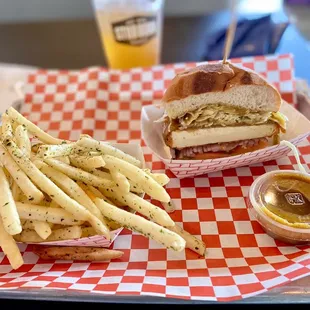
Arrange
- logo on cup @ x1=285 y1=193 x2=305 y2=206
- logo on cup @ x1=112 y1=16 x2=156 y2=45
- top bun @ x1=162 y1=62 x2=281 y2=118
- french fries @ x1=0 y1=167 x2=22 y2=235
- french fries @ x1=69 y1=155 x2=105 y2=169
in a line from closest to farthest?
french fries @ x1=0 y1=167 x2=22 y2=235 < french fries @ x1=69 y1=155 x2=105 y2=169 < logo on cup @ x1=285 y1=193 x2=305 y2=206 < top bun @ x1=162 y1=62 x2=281 y2=118 < logo on cup @ x1=112 y1=16 x2=156 y2=45

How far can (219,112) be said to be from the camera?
5.94ft

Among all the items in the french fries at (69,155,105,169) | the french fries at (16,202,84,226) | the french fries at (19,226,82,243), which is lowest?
the french fries at (19,226,82,243)

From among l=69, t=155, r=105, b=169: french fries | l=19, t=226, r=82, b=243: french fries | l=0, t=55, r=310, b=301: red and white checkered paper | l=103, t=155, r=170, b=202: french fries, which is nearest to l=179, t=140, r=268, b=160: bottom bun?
l=0, t=55, r=310, b=301: red and white checkered paper

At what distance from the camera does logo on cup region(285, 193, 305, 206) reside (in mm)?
1606

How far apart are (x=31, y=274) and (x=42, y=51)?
2371mm

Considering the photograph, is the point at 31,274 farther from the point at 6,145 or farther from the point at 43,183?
the point at 6,145

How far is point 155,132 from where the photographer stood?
201 cm

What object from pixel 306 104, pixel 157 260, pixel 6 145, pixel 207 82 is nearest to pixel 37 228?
pixel 6 145

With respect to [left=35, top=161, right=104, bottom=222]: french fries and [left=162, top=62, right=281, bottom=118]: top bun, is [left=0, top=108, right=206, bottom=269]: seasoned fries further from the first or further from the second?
[left=162, top=62, right=281, bottom=118]: top bun

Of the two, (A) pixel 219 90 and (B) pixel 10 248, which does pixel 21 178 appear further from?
(A) pixel 219 90

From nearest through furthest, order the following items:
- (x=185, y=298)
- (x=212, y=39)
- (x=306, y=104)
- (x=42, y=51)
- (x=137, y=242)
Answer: (x=185, y=298), (x=137, y=242), (x=306, y=104), (x=212, y=39), (x=42, y=51)

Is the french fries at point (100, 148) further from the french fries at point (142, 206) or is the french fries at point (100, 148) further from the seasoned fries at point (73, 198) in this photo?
the french fries at point (142, 206)

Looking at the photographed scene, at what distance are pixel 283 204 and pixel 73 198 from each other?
0.75 meters

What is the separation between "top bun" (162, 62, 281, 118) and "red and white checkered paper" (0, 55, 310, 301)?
0.31m
